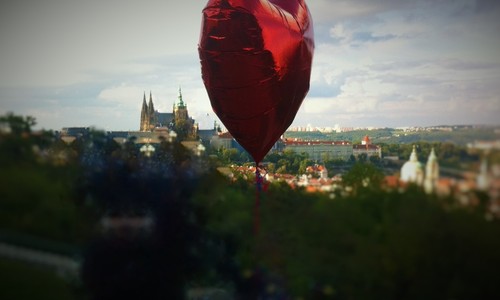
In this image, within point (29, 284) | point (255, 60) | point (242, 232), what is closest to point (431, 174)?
point (242, 232)

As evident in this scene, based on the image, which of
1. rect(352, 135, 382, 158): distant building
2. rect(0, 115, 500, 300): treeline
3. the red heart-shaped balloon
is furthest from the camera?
rect(352, 135, 382, 158): distant building

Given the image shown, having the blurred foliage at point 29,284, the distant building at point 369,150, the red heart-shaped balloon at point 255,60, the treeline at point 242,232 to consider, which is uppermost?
the red heart-shaped balloon at point 255,60

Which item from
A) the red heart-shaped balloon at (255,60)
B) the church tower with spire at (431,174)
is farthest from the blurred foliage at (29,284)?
the red heart-shaped balloon at (255,60)

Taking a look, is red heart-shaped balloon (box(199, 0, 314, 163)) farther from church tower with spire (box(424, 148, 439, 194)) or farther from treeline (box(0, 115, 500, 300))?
church tower with spire (box(424, 148, 439, 194))

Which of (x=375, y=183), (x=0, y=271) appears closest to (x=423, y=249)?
(x=375, y=183)

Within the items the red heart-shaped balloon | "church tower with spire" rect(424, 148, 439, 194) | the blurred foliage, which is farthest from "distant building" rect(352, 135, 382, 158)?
the blurred foliage

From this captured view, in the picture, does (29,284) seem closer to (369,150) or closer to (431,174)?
(431,174)

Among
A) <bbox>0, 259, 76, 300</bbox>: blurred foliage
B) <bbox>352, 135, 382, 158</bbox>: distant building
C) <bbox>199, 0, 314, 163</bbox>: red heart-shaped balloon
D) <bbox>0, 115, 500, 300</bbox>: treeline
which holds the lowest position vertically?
<bbox>0, 259, 76, 300</bbox>: blurred foliage

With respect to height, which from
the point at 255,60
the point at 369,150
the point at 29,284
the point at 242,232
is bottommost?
the point at 29,284

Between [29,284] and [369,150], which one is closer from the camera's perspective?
[29,284]

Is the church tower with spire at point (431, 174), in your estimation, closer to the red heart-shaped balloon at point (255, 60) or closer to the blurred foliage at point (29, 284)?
the red heart-shaped balloon at point (255, 60)
